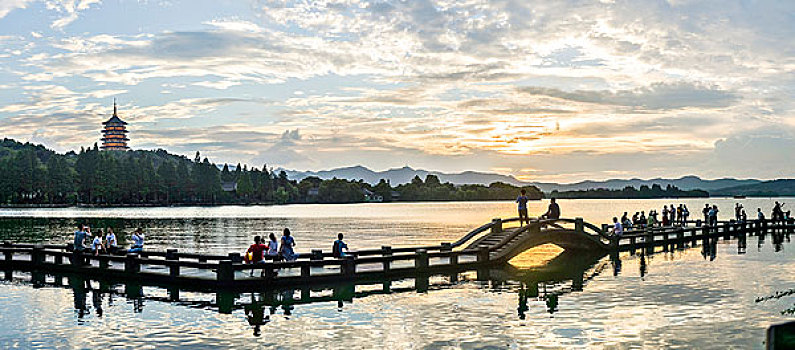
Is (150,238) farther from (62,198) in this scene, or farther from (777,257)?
(62,198)

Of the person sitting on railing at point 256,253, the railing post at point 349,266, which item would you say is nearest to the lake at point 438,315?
the railing post at point 349,266

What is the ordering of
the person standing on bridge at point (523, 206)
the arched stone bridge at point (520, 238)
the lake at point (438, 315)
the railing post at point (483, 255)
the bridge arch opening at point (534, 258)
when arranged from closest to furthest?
the lake at point (438, 315), the railing post at point (483, 255), the arched stone bridge at point (520, 238), the bridge arch opening at point (534, 258), the person standing on bridge at point (523, 206)

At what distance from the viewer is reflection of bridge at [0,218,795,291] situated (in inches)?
964

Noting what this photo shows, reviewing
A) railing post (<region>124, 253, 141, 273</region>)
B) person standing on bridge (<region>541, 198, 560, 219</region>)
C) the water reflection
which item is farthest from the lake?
person standing on bridge (<region>541, 198, 560, 219</region>)

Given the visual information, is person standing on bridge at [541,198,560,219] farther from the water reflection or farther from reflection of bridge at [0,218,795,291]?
the water reflection

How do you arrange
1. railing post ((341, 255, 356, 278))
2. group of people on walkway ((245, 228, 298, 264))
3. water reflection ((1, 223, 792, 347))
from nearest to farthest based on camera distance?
water reflection ((1, 223, 792, 347)) → group of people on walkway ((245, 228, 298, 264)) → railing post ((341, 255, 356, 278))

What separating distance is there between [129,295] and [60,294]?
99.6 inches

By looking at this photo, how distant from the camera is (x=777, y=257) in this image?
124ft

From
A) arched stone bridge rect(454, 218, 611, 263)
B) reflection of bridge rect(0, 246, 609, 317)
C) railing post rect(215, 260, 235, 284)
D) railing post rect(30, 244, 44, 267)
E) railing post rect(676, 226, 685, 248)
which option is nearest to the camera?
reflection of bridge rect(0, 246, 609, 317)

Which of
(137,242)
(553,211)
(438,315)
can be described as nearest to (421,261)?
(438,315)

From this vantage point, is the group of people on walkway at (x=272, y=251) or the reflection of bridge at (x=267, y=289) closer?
the reflection of bridge at (x=267, y=289)

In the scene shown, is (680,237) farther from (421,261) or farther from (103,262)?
(103,262)

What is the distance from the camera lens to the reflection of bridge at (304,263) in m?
24.5

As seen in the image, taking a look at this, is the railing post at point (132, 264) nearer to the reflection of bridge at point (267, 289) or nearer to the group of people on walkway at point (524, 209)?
the reflection of bridge at point (267, 289)
